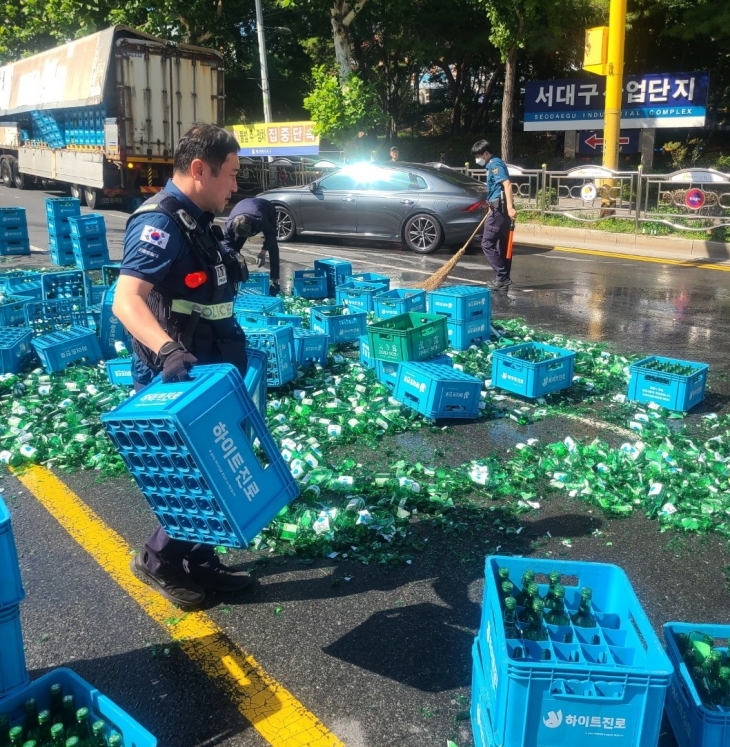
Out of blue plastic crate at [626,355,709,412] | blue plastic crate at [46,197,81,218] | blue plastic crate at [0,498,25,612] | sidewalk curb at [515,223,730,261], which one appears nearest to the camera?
blue plastic crate at [0,498,25,612]

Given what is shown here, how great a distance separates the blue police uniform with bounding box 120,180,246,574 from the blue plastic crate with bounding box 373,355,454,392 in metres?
2.90

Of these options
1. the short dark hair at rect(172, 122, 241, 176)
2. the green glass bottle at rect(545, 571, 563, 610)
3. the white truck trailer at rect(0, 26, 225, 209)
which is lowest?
the green glass bottle at rect(545, 571, 563, 610)

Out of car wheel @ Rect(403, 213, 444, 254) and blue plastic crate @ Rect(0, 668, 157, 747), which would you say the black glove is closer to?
blue plastic crate @ Rect(0, 668, 157, 747)

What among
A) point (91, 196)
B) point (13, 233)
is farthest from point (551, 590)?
point (91, 196)

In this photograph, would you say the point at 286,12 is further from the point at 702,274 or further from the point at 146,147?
the point at 702,274

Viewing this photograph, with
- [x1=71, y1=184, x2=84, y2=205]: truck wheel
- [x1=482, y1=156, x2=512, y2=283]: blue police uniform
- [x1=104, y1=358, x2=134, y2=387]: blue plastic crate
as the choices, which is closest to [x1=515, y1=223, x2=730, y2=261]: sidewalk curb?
[x1=482, y1=156, x2=512, y2=283]: blue police uniform

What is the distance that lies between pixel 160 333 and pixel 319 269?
718 centimetres

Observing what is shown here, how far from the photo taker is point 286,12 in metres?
34.4

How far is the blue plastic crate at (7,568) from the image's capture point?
8.58 ft

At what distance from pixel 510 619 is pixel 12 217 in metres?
13.2

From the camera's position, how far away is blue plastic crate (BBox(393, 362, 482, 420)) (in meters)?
5.97

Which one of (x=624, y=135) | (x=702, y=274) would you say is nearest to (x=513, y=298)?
(x=702, y=274)

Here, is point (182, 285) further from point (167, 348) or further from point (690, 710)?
point (690, 710)

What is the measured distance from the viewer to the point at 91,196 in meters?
21.0
